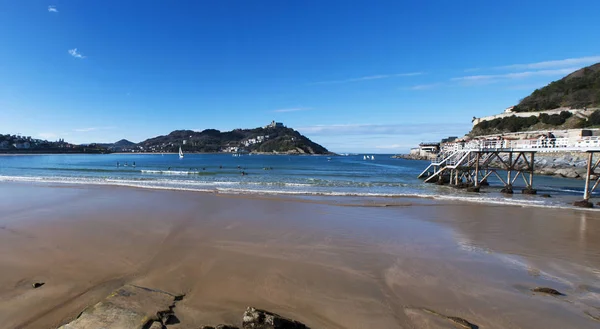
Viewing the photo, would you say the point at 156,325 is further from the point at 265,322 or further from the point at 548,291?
the point at 548,291

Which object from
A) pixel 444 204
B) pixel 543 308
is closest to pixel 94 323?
pixel 543 308

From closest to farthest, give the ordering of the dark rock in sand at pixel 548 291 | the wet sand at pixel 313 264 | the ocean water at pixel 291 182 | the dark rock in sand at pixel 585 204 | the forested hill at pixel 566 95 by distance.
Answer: the wet sand at pixel 313 264 < the dark rock in sand at pixel 548 291 < the dark rock in sand at pixel 585 204 < the ocean water at pixel 291 182 < the forested hill at pixel 566 95

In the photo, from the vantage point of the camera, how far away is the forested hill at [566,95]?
66.5 meters

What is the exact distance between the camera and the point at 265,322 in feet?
13.3

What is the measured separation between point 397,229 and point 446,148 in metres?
24.7

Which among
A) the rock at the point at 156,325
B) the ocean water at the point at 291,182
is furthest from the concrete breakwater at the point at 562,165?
the rock at the point at 156,325

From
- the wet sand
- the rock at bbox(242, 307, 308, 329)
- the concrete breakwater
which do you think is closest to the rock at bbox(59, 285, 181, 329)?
the wet sand

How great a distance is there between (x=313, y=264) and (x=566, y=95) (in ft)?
328

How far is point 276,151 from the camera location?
19012cm

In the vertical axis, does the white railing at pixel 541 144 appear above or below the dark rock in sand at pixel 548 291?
above

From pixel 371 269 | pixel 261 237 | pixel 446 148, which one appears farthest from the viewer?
pixel 446 148

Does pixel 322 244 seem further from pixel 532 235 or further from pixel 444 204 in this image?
pixel 444 204

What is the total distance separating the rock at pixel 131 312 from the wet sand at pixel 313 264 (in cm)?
31

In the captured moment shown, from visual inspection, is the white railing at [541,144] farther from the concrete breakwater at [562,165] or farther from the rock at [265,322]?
the rock at [265,322]
